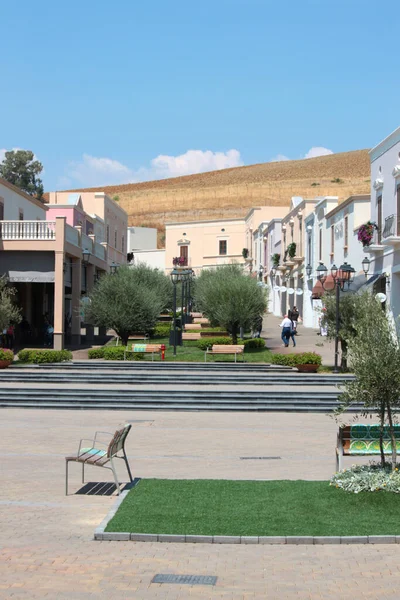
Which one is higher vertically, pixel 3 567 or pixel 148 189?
pixel 148 189

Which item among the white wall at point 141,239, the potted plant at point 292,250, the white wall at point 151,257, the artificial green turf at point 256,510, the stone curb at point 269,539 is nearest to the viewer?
the stone curb at point 269,539

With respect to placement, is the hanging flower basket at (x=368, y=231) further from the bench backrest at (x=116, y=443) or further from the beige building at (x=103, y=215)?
the bench backrest at (x=116, y=443)

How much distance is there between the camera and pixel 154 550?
7828 millimetres

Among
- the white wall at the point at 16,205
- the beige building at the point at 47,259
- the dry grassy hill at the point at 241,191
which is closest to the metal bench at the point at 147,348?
the beige building at the point at 47,259

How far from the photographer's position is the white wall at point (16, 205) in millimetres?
38528

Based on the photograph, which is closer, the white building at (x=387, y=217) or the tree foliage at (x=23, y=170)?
the white building at (x=387, y=217)

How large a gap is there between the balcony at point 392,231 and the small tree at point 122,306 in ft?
35.6

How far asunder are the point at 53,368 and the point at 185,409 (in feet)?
26.9

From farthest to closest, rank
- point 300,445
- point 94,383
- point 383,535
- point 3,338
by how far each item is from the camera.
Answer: point 3,338 < point 94,383 < point 300,445 < point 383,535

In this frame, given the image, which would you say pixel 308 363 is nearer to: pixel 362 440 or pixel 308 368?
pixel 308 368

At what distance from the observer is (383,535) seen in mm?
8141

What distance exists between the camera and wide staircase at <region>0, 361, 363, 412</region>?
2106 centimetres

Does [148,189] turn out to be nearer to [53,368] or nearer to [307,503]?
[53,368]

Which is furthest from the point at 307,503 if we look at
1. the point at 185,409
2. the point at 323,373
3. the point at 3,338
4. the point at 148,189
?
the point at 148,189
